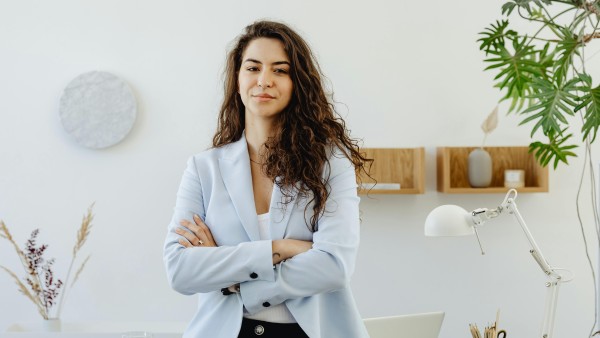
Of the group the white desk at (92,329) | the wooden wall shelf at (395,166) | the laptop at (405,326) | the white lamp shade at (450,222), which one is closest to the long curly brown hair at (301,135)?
the white lamp shade at (450,222)

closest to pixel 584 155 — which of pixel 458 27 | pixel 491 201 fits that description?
pixel 491 201

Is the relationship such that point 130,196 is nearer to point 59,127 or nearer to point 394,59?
point 59,127

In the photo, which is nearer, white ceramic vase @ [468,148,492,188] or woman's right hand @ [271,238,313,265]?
woman's right hand @ [271,238,313,265]

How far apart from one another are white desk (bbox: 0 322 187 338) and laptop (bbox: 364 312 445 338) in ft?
3.80

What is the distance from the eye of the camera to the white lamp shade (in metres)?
2.84

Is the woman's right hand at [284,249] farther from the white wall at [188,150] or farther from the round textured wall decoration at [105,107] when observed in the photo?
the round textured wall decoration at [105,107]

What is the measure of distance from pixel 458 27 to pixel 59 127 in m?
2.22

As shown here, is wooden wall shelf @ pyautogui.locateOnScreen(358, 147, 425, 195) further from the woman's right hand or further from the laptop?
the woman's right hand

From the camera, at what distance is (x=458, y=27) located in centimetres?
446

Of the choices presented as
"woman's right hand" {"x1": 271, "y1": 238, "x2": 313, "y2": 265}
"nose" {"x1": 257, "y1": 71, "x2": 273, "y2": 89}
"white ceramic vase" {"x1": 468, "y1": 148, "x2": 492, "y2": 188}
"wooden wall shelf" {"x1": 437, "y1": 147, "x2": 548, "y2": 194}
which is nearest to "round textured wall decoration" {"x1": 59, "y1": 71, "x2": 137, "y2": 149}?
"wooden wall shelf" {"x1": 437, "y1": 147, "x2": 548, "y2": 194}

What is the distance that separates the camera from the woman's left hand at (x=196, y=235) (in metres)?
2.22

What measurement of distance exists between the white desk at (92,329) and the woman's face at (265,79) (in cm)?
193

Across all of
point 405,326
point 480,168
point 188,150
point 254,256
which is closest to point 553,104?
point 405,326

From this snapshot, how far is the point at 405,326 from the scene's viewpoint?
3.10 m
